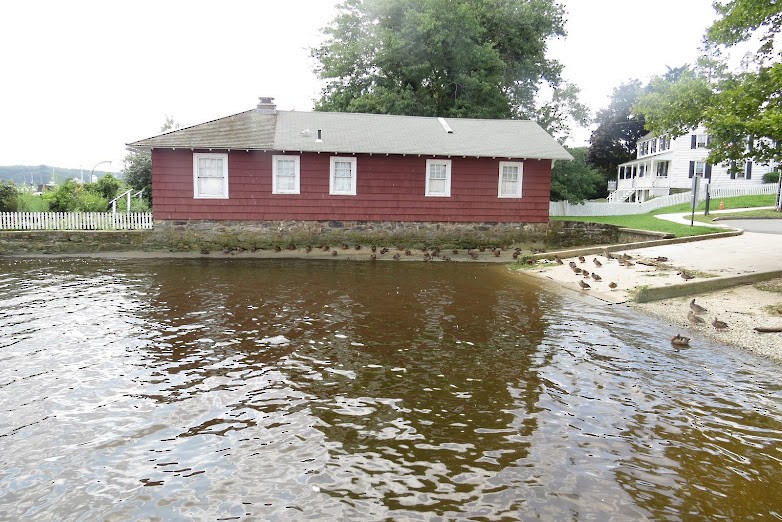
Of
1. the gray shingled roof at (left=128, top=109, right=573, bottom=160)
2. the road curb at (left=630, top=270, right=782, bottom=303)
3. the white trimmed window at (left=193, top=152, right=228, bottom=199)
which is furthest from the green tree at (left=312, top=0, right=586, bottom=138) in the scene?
the road curb at (left=630, top=270, right=782, bottom=303)

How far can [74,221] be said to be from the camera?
2053cm

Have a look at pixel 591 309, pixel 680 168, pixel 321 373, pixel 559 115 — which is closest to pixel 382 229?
pixel 591 309

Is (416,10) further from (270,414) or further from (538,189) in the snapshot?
(270,414)

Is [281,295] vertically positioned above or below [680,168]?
below

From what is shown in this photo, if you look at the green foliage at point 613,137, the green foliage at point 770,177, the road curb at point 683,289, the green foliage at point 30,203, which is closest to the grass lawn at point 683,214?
the green foliage at point 770,177

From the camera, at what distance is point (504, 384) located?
21.9 feet

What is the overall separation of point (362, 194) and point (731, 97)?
42.8 feet

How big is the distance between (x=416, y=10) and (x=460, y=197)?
46.8ft

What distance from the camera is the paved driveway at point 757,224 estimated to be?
22198 mm

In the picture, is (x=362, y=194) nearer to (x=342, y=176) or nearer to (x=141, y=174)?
(x=342, y=176)

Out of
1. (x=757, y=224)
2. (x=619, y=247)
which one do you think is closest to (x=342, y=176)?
(x=619, y=247)

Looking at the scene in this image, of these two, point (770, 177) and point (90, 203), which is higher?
point (770, 177)

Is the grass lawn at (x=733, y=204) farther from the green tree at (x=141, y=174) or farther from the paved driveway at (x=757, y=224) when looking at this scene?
the green tree at (x=141, y=174)

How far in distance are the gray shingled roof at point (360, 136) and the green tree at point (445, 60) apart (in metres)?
6.96
